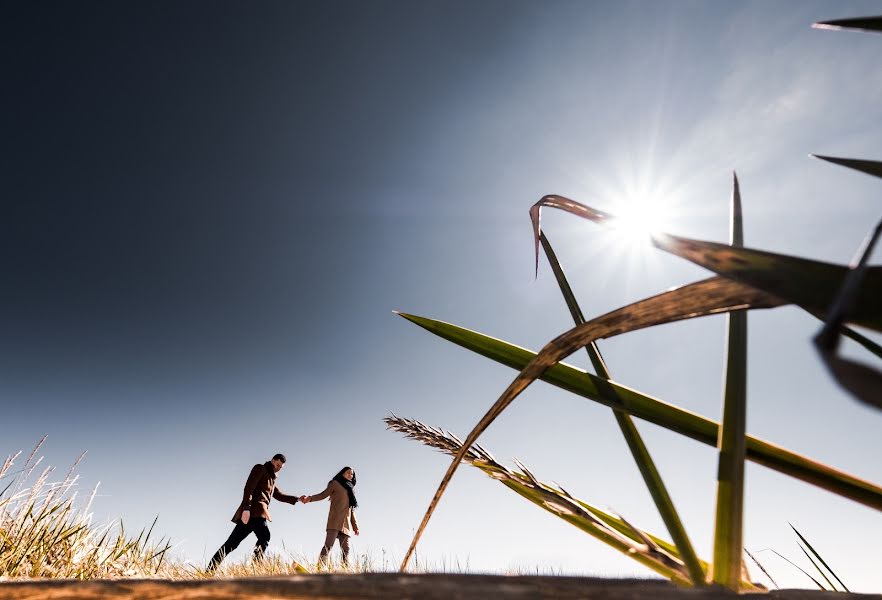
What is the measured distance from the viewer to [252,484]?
596 centimetres

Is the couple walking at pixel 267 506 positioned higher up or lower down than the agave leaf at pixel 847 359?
higher up

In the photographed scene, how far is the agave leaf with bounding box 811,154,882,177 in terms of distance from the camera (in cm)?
Answer: 41

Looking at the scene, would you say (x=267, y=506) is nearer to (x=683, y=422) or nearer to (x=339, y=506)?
(x=339, y=506)

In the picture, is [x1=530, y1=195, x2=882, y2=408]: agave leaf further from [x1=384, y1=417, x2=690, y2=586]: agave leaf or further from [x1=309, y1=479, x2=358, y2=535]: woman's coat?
[x1=309, y1=479, x2=358, y2=535]: woman's coat

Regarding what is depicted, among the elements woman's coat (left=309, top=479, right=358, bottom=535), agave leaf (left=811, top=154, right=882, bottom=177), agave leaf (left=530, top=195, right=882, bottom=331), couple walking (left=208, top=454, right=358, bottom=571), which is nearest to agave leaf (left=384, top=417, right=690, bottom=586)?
agave leaf (left=530, top=195, right=882, bottom=331)

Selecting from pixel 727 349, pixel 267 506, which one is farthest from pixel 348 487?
pixel 727 349

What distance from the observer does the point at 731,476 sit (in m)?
0.28

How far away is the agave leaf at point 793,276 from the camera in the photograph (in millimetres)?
180

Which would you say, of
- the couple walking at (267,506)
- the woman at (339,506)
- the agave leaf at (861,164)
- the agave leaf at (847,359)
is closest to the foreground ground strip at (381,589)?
the agave leaf at (847,359)

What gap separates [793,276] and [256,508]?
22.3ft

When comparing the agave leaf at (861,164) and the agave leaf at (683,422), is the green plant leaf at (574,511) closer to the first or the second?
the agave leaf at (683,422)

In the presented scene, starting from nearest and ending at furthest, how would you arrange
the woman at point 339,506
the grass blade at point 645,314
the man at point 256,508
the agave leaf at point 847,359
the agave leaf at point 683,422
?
the agave leaf at point 847,359 < the grass blade at point 645,314 < the agave leaf at point 683,422 < the man at point 256,508 < the woman at point 339,506

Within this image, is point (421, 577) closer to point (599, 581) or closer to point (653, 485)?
point (599, 581)

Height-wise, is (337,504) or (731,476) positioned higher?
(337,504)
